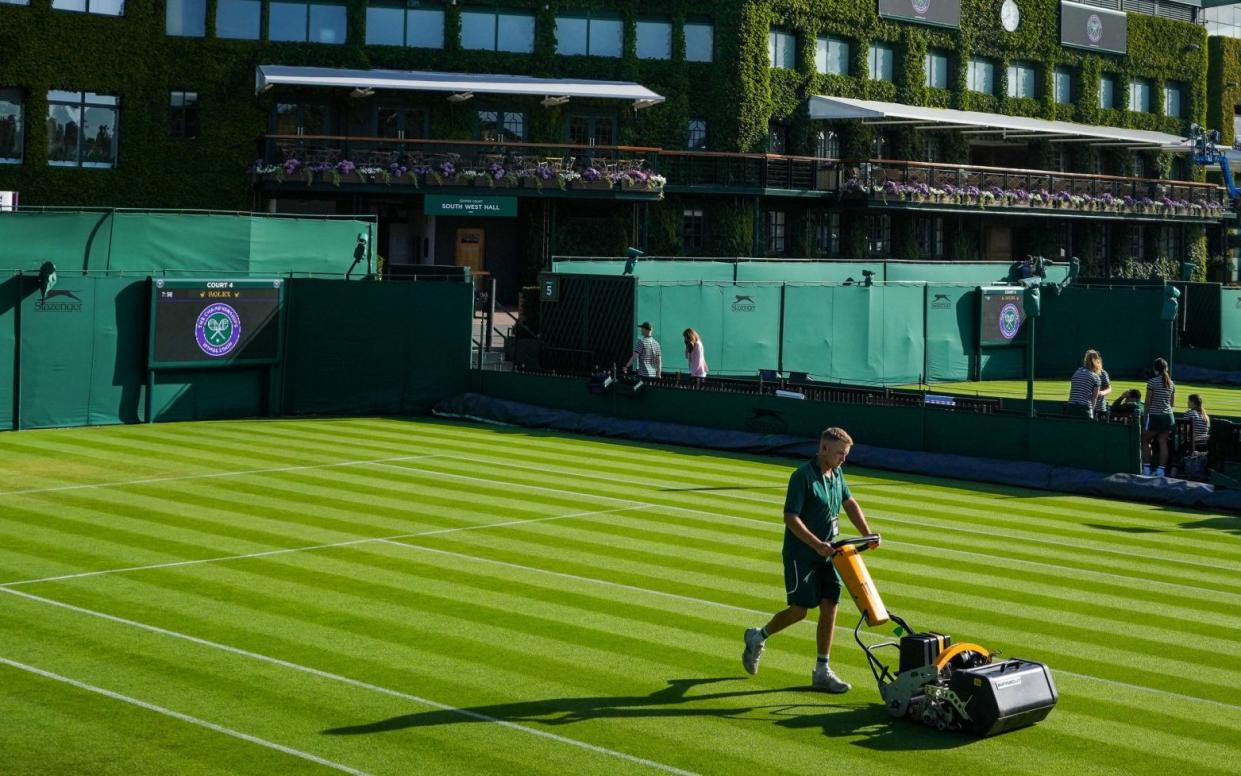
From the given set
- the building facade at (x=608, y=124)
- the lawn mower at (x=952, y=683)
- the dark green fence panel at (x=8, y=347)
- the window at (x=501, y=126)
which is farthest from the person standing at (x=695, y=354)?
the window at (x=501, y=126)

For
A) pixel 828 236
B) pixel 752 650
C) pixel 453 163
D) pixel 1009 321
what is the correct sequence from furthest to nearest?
pixel 828 236 → pixel 453 163 → pixel 1009 321 → pixel 752 650

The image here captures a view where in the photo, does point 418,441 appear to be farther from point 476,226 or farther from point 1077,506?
point 476,226

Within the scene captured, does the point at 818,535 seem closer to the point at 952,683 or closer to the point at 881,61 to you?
the point at 952,683

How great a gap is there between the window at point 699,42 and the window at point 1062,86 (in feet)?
67.9

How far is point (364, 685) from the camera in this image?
1277 centimetres

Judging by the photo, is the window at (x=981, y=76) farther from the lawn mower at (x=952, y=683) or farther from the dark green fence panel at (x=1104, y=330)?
the lawn mower at (x=952, y=683)

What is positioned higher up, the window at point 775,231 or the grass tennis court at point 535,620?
the window at point 775,231

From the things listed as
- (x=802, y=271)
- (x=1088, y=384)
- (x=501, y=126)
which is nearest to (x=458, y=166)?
(x=501, y=126)

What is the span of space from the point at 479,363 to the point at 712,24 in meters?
29.0

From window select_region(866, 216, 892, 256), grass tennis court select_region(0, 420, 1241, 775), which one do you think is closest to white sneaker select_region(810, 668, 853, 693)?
grass tennis court select_region(0, 420, 1241, 775)

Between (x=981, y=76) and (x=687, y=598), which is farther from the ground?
(x=981, y=76)

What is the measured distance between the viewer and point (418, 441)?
29609 millimetres

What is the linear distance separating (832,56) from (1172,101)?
24866mm

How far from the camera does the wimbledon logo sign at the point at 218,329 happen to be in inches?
1270
